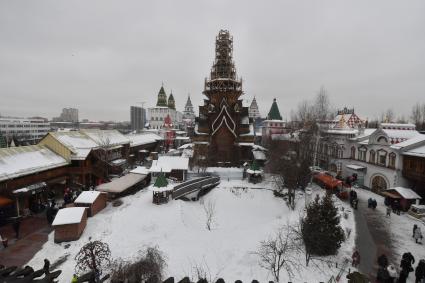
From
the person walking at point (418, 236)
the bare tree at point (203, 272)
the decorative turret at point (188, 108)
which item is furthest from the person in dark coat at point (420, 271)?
the decorative turret at point (188, 108)

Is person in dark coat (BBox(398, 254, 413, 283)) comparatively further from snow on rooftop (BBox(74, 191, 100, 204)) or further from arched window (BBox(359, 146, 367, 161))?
arched window (BBox(359, 146, 367, 161))

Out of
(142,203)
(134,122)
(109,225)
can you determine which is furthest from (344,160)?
(134,122)

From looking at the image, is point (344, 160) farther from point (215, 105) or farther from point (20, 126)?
point (20, 126)

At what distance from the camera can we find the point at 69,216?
52.3ft

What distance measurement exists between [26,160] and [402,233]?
29480mm

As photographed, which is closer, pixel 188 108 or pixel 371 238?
pixel 371 238

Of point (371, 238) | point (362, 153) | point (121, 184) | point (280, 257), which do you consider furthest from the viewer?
point (362, 153)

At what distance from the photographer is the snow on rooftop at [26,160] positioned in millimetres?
19041

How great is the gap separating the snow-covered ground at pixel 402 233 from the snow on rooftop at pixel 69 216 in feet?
60.6

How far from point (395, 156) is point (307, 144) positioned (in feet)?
34.4

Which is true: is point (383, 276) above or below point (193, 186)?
below

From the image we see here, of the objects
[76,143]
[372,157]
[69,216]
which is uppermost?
[76,143]

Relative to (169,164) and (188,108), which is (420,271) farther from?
(188,108)

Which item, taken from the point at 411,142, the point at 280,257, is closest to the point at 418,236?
the point at 280,257
